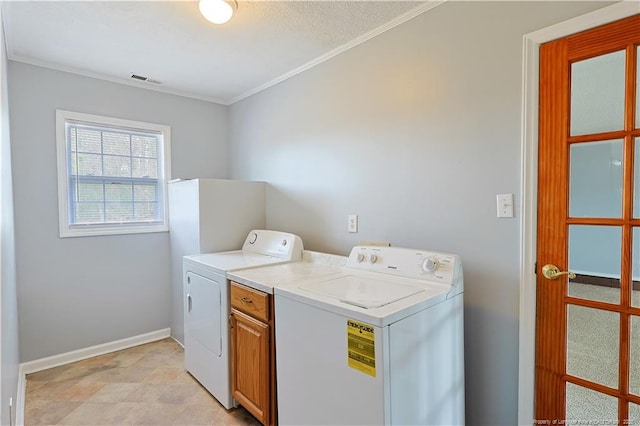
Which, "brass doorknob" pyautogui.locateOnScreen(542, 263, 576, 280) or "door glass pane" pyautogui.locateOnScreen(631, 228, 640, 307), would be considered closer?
"door glass pane" pyautogui.locateOnScreen(631, 228, 640, 307)

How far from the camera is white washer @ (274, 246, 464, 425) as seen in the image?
4.15 ft

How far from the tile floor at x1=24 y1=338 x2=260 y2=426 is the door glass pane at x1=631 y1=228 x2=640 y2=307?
2049mm

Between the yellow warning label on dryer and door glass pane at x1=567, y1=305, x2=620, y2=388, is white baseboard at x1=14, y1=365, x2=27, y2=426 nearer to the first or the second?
the yellow warning label on dryer

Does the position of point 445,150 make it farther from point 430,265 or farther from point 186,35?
point 186,35

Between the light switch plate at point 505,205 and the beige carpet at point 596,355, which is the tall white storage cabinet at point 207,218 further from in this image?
the beige carpet at point 596,355

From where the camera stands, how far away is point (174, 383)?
8.12ft

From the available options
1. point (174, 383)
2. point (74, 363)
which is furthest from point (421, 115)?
point (74, 363)

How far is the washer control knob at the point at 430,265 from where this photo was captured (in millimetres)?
1700

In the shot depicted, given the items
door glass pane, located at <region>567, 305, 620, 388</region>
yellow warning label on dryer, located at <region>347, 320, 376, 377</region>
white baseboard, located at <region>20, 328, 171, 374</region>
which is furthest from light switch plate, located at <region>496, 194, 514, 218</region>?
white baseboard, located at <region>20, 328, 171, 374</region>

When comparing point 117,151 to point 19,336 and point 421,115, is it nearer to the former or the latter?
point 19,336

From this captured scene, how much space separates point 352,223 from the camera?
2395mm

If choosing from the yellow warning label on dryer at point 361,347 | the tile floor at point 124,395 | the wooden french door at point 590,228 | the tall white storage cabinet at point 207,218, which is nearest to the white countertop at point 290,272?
the yellow warning label on dryer at point 361,347

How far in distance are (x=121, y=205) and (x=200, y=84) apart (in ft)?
4.46

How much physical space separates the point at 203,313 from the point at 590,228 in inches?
90.8
